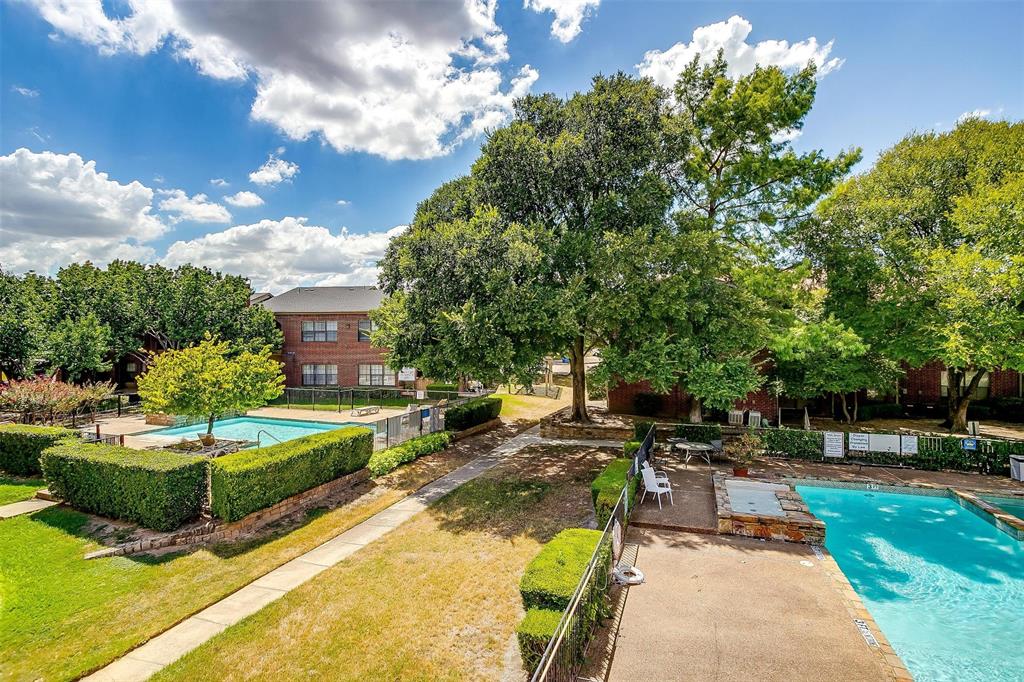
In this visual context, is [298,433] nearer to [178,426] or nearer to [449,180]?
[178,426]

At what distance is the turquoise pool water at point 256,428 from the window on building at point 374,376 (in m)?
9.09

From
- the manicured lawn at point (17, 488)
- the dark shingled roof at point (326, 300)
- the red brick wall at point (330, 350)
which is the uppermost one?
the dark shingled roof at point (326, 300)

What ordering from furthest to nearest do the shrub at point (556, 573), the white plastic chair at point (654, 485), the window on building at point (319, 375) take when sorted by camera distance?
the window on building at point (319, 375)
the white plastic chair at point (654, 485)
the shrub at point (556, 573)

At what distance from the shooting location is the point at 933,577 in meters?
10.4

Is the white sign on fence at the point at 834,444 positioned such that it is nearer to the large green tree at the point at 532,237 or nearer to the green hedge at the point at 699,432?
the green hedge at the point at 699,432

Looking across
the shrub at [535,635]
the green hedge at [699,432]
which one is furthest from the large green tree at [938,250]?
the shrub at [535,635]

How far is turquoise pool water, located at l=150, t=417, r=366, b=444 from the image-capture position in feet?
79.2

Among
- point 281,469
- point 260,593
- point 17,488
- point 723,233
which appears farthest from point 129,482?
point 723,233

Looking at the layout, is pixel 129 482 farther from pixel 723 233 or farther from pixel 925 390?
pixel 925 390

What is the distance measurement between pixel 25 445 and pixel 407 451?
1279 cm

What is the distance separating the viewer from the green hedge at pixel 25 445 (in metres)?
16.0

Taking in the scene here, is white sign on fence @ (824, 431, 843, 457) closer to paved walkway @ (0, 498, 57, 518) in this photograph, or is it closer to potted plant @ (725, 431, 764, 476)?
potted plant @ (725, 431, 764, 476)

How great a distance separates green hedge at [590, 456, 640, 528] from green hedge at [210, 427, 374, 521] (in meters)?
7.81

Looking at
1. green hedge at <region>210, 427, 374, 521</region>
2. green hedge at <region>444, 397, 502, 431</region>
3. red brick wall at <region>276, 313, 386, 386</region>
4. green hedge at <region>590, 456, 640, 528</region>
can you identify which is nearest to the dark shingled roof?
red brick wall at <region>276, 313, 386, 386</region>
